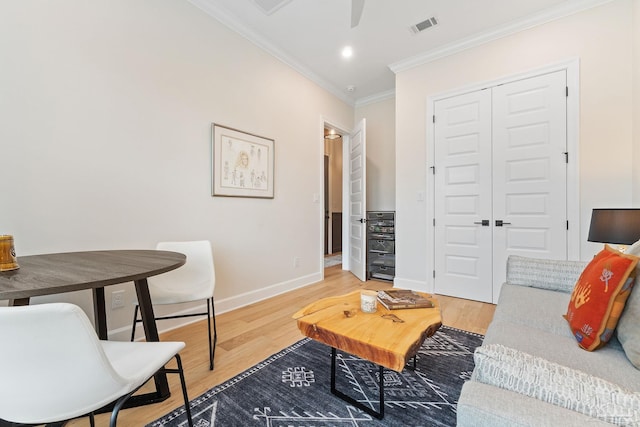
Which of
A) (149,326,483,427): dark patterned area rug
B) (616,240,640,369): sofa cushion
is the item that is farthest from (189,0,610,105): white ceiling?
(149,326,483,427): dark patterned area rug

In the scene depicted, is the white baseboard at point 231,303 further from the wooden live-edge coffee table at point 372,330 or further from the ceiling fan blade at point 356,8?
the ceiling fan blade at point 356,8

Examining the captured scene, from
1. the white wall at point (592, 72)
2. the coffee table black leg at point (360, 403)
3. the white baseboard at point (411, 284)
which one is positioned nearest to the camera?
the coffee table black leg at point (360, 403)

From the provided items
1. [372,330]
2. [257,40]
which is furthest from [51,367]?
[257,40]

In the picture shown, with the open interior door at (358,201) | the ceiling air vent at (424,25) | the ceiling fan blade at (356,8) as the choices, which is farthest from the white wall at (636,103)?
the open interior door at (358,201)

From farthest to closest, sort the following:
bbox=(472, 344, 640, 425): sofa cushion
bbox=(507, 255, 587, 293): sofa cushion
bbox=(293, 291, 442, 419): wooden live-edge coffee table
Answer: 1. bbox=(507, 255, 587, 293): sofa cushion
2. bbox=(293, 291, 442, 419): wooden live-edge coffee table
3. bbox=(472, 344, 640, 425): sofa cushion

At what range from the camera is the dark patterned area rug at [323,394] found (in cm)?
131

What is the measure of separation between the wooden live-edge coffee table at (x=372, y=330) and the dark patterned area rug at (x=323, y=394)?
10 cm

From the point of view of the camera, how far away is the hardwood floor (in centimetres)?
145

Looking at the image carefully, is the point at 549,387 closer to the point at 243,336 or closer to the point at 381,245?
the point at 243,336

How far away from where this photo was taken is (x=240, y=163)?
2.80m

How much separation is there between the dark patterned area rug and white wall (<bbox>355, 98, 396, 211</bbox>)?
2.83 meters

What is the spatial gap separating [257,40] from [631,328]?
135 inches

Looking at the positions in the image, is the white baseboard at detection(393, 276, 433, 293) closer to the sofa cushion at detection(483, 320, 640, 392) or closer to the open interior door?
the open interior door

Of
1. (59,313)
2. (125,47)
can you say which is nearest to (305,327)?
(59,313)
